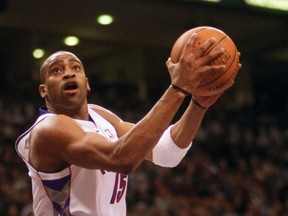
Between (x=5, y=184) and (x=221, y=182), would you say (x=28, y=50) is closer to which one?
(x=221, y=182)

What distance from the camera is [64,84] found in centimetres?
407

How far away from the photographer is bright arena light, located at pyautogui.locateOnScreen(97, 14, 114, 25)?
583 inches

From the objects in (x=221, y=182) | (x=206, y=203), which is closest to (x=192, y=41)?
(x=206, y=203)

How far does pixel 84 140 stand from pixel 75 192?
387 millimetres

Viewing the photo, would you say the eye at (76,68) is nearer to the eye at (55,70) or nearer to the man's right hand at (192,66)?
the eye at (55,70)

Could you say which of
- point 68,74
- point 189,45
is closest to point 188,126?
point 68,74

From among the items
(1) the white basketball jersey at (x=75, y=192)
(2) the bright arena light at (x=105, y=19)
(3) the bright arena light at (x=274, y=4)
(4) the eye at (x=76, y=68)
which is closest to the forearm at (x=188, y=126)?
(1) the white basketball jersey at (x=75, y=192)

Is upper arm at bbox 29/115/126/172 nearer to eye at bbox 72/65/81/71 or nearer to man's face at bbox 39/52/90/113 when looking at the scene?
man's face at bbox 39/52/90/113

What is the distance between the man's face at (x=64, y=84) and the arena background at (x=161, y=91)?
5.74 metres

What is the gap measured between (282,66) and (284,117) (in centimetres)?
344

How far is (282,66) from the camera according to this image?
20.1 metres

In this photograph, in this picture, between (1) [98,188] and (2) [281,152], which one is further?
(2) [281,152]

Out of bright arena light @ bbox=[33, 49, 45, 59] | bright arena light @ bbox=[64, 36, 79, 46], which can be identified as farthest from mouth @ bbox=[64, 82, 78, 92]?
bright arena light @ bbox=[33, 49, 45, 59]

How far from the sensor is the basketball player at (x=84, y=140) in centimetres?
361
